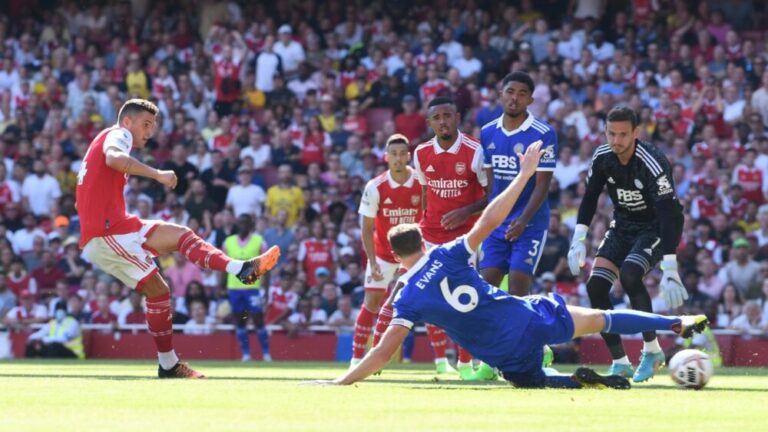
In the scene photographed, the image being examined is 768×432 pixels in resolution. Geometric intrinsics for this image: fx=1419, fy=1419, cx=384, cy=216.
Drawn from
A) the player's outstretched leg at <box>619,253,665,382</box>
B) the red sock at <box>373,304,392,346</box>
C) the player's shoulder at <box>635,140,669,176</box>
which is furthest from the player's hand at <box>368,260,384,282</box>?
the player's shoulder at <box>635,140,669,176</box>

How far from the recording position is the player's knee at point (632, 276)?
1191cm

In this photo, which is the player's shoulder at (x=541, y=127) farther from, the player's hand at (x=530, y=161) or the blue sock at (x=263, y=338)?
the blue sock at (x=263, y=338)

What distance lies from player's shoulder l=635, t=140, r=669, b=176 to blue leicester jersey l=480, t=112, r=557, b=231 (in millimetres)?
1195

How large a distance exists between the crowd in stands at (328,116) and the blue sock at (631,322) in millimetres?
8805

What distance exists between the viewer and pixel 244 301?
69.4 ft

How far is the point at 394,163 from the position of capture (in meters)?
14.8

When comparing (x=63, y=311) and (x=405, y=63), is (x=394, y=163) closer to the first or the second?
(x=63, y=311)

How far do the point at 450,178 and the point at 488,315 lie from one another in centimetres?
356

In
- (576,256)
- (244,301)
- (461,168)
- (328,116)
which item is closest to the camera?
(576,256)

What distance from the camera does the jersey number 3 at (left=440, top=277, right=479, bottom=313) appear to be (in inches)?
402

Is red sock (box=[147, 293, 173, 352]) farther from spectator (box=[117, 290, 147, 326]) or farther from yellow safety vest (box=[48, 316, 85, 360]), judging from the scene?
spectator (box=[117, 290, 147, 326])

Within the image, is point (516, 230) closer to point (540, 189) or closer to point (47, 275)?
point (540, 189)

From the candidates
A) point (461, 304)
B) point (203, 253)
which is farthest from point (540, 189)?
point (203, 253)

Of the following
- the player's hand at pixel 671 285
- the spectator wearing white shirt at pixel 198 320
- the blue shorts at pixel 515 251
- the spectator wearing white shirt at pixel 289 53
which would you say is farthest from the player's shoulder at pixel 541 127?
the spectator wearing white shirt at pixel 289 53
